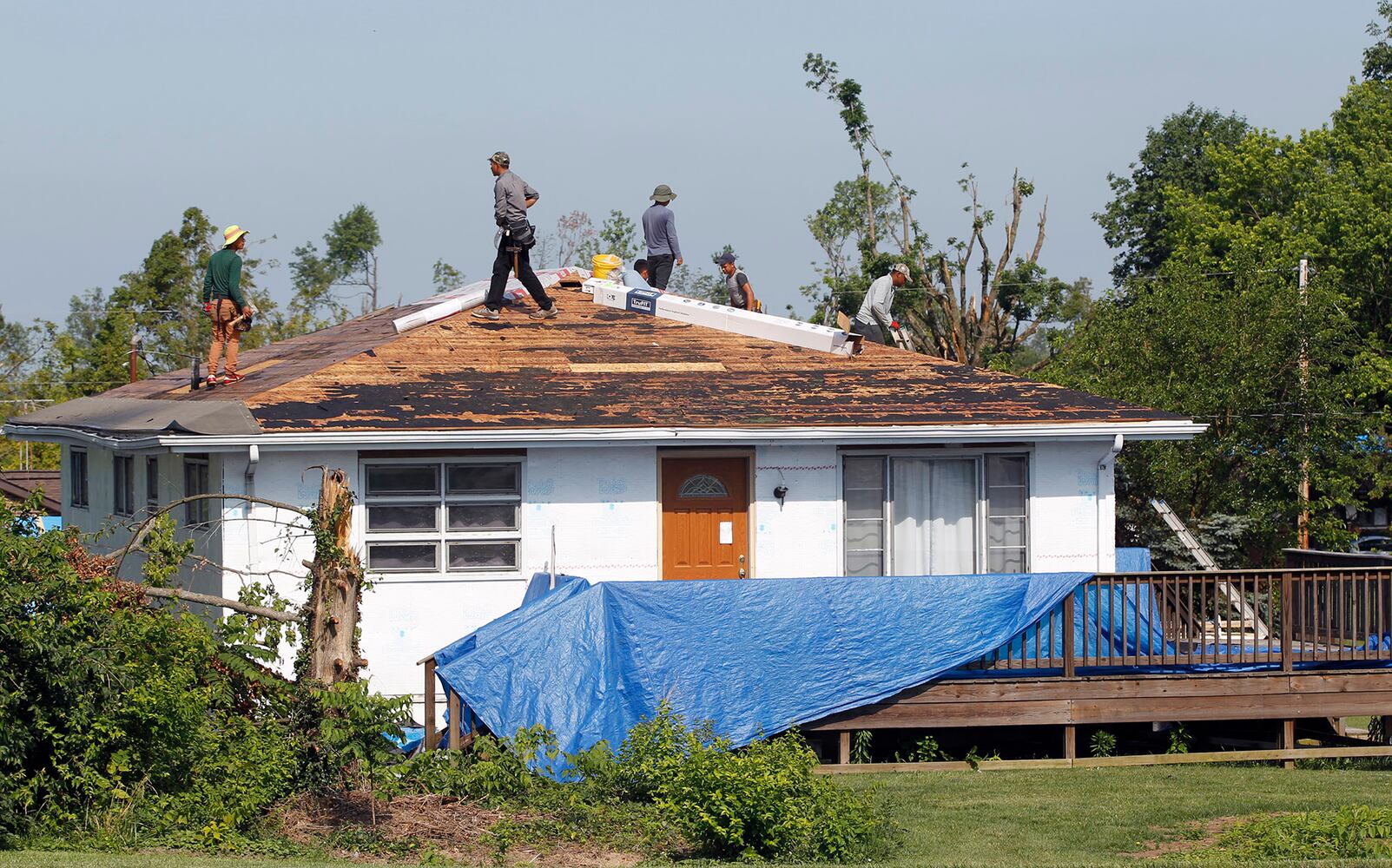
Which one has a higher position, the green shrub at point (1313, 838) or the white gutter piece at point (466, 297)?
the white gutter piece at point (466, 297)

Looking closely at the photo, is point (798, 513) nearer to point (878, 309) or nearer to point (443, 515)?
point (443, 515)

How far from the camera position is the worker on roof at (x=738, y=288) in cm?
2083

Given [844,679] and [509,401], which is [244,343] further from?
[844,679]

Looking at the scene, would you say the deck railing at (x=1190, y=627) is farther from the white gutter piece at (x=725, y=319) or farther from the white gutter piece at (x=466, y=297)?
the white gutter piece at (x=466, y=297)

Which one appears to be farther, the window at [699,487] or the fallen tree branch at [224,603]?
the window at [699,487]

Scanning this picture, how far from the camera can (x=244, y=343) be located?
47.2m

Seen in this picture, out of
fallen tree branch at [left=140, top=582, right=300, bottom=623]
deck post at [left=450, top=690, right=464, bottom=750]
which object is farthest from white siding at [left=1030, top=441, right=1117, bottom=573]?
fallen tree branch at [left=140, top=582, right=300, bottom=623]

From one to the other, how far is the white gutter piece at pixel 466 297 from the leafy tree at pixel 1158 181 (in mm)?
43637

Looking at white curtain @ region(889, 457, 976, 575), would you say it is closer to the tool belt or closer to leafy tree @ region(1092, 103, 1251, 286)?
the tool belt

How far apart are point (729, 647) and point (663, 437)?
280 centimetres

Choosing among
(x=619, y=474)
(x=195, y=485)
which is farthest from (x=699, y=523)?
(x=195, y=485)

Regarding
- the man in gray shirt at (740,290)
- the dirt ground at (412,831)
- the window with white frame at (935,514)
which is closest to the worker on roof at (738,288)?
the man in gray shirt at (740,290)

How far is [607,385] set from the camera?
54.3ft

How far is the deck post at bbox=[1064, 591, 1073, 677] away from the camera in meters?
13.6
